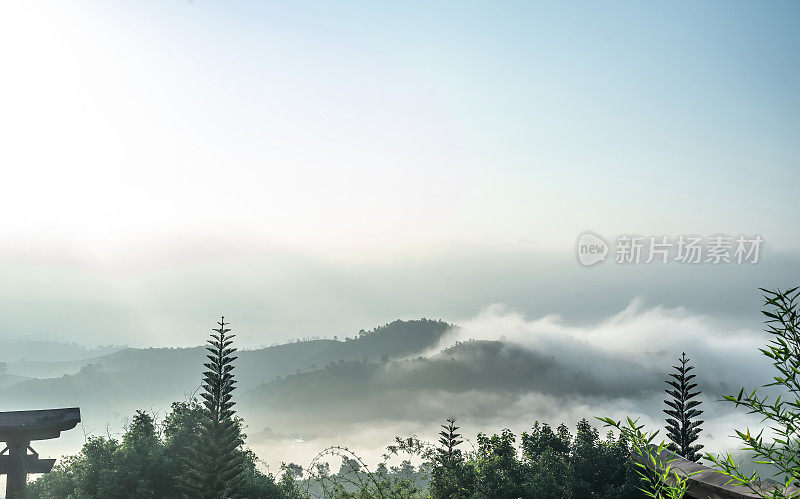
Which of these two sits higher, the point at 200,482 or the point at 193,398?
the point at 193,398

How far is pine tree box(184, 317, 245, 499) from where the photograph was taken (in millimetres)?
25188

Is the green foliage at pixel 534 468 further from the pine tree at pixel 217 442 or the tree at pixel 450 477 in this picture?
the pine tree at pixel 217 442

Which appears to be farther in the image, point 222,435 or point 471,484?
point 471,484

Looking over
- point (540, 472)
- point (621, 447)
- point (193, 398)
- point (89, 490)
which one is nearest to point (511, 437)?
point (540, 472)

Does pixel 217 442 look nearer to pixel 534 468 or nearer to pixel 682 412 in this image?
pixel 534 468

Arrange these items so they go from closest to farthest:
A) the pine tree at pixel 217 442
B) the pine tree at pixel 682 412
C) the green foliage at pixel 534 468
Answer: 1. the pine tree at pixel 217 442
2. the green foliage at pixel 534 468
3. the pine tree at pixel 682 412

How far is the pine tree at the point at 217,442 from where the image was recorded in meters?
25.2

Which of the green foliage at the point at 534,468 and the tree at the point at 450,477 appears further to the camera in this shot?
the green foliage at the point at 534,468

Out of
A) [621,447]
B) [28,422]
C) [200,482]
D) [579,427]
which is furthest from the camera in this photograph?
[579,427]

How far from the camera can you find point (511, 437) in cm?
3105

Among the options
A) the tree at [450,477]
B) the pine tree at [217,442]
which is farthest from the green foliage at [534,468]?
the pine tree at [217,442]

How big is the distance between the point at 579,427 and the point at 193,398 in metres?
22.7

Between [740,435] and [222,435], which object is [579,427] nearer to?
[222,435]

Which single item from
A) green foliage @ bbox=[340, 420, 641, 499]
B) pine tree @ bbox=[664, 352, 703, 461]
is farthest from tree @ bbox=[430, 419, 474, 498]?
pine tree @ bbox=[664, 352, 703, 461]
